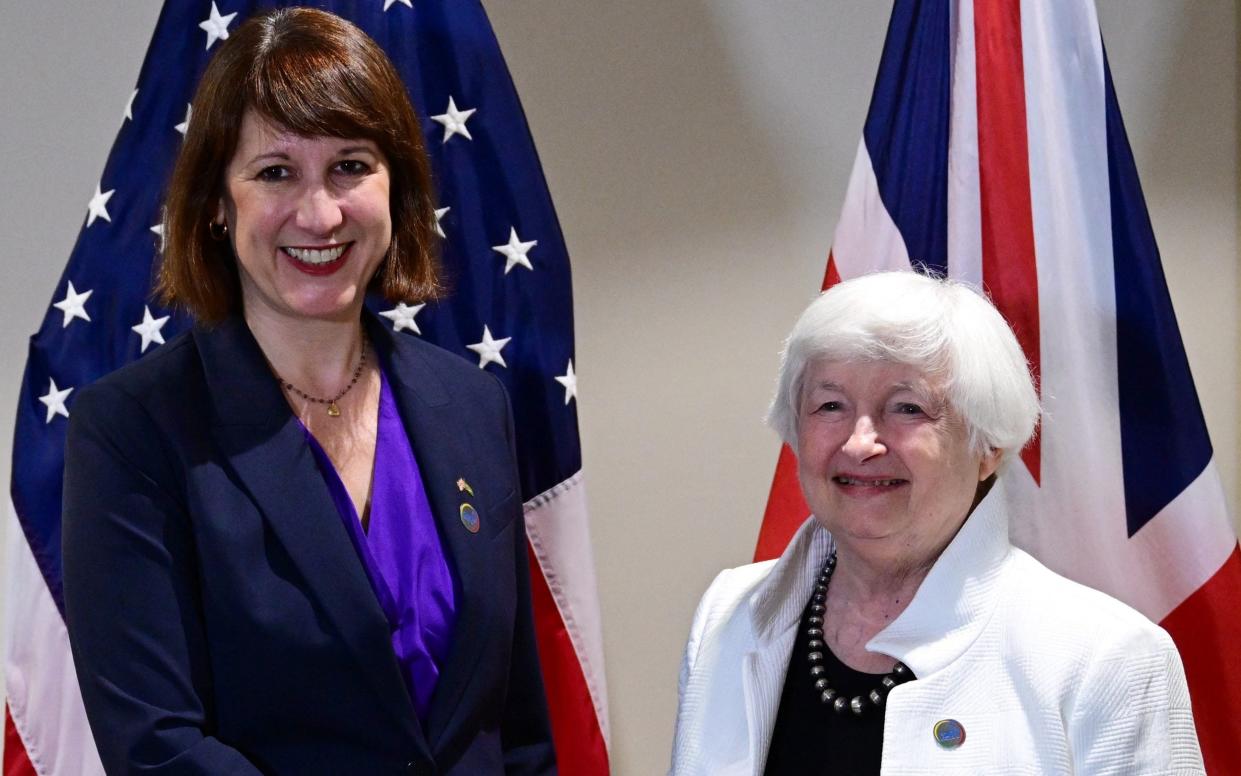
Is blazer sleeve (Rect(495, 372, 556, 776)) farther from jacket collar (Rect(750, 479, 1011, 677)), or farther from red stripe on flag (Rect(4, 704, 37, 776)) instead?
red stripe on flag (Rect(4, 704, 37, 776))

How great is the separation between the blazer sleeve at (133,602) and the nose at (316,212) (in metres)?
0.32

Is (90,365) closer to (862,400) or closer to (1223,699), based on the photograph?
(862,400)

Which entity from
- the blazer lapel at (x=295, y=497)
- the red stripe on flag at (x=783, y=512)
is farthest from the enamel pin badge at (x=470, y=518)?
the red stripe on flag at (x=783, y=512)

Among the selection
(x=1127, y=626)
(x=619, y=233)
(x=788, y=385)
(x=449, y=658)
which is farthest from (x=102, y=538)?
(x=619, y=233)

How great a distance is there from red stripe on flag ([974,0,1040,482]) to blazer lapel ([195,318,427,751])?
138 centimetres

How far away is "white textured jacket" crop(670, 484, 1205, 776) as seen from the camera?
1.57 meters

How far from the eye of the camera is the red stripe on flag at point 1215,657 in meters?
2.45

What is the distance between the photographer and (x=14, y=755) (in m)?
2.39

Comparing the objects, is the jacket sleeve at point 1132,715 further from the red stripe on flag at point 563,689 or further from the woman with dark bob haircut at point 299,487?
the red stripe on flag at point 563,689

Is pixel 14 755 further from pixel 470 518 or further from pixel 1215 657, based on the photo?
pixel 1215 657

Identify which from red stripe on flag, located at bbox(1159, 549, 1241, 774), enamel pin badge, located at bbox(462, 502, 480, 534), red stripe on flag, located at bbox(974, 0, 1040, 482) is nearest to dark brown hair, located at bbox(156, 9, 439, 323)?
enamel pin badge, located at bbox(462, 502, 480, 534)

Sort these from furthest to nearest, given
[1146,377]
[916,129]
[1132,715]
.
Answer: [916,129]
[1146,377]
[1132,715]

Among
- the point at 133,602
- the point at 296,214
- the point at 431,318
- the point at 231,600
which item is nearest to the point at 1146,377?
the point at 431,318

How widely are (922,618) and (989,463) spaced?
0.22m
